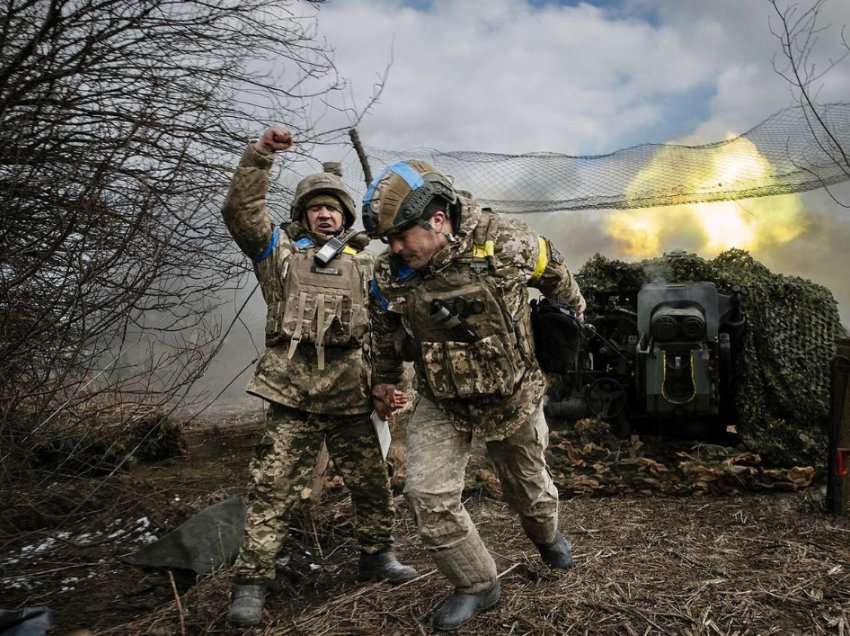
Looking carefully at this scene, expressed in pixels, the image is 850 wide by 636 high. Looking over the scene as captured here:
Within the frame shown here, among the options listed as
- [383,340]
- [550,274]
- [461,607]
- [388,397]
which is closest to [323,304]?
[383,340]

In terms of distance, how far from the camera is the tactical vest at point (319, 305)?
3.81m

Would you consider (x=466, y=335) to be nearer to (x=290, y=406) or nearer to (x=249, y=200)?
(x=290, y=406)

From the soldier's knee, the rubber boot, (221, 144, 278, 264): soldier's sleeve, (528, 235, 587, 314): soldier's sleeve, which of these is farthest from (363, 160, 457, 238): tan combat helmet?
the rubber boot

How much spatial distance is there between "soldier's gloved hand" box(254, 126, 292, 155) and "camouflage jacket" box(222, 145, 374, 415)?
0.49 ft

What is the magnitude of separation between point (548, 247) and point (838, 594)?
202 cm

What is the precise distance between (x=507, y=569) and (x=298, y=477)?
114cm

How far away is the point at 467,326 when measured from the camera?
3.26m

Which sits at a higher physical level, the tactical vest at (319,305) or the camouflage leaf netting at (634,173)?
the camouflage leaf netting at (634,173)

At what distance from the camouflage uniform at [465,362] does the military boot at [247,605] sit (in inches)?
33.4

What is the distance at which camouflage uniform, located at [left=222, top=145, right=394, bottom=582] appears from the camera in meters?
3.64

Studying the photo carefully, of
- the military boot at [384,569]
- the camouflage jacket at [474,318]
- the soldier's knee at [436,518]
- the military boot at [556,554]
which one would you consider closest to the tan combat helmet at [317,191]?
the camouflage jacket at [474,318]

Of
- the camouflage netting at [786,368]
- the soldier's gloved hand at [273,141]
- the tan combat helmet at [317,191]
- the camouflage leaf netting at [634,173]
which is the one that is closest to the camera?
the soldier's gloved hand at [273,141]

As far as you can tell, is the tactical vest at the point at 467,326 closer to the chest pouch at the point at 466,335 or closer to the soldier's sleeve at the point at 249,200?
the chest pouch at the point at 466,335

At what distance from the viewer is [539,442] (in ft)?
11.6
